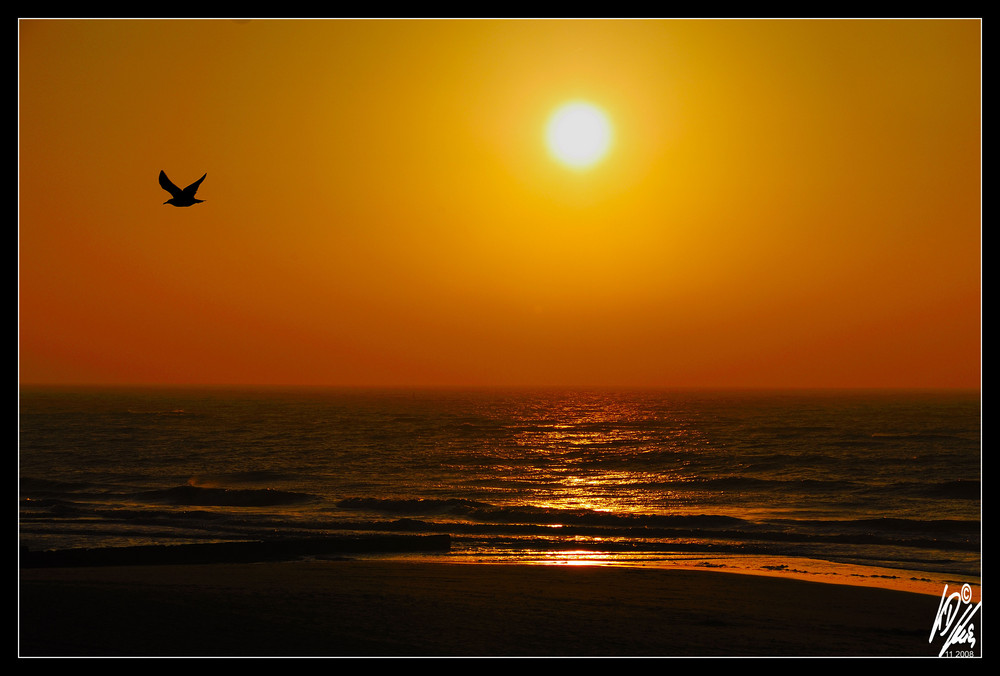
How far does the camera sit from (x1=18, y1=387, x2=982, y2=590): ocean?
79.9ft

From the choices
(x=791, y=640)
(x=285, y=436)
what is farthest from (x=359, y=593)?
(x=285, y=436)

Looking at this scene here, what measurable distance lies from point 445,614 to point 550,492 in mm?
28738

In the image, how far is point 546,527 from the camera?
97.5ft

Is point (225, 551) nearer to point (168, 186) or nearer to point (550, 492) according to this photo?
point (168, 186)

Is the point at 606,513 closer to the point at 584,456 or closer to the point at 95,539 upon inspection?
the point at 95,539

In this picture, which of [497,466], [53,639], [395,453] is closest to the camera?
[53,639]

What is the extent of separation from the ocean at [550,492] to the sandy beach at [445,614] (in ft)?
12.1

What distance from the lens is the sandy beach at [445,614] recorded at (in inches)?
455

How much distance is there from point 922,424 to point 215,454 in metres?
76.4

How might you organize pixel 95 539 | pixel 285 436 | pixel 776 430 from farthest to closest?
pixel 776 430 → pixel 285 436 → pixel 95 539

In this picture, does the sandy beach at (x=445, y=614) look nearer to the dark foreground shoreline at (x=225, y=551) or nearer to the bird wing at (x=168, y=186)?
the dark foreground shoreline at (x=225, y=551)

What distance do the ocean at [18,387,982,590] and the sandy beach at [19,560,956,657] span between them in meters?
3.69
